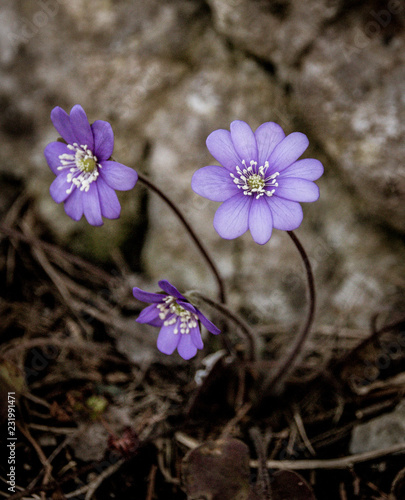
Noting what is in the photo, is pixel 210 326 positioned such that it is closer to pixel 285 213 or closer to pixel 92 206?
pixel 285 213

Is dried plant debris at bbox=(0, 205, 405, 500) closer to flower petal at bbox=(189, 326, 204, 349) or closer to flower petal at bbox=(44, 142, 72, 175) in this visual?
flower petal at bbox=(189, 326, 204, 349)

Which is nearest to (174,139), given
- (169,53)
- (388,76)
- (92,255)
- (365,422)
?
(169,53)

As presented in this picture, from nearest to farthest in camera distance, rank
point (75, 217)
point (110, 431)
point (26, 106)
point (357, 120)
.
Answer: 1. point (75, 217)
2. point (110, 431)
3. point (357, 120)
4. point (26, 106)

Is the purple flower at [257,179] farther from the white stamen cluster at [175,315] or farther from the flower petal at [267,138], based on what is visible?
the white stamen cluster at [175,315]

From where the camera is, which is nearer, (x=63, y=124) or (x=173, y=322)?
(x=63, y=124)

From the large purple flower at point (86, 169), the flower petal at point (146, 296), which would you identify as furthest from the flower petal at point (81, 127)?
the flower petal at point (146, 296)

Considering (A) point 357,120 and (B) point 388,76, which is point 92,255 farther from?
(B) point 388,76

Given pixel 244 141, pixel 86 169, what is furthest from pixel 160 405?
pixel 244 141
